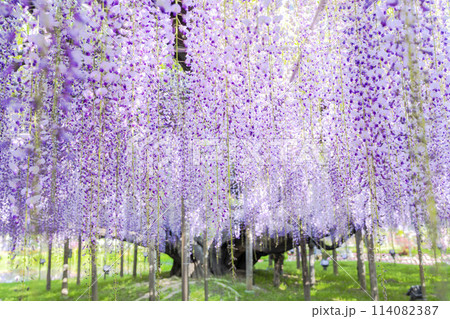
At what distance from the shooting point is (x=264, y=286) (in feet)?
9.90

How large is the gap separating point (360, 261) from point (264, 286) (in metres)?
0.92

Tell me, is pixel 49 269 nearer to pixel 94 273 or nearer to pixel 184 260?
pixel 94 273

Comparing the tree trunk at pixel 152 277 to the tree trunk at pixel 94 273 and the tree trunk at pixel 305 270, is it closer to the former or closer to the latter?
the tree trunk at pixel 94 273

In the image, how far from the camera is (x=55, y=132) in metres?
2.00

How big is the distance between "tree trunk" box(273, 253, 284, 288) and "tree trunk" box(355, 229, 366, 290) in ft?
2.55

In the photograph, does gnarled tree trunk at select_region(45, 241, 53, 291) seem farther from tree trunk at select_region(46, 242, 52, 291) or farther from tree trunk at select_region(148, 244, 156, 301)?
tree trunk at select_region(148, 244, 156, 301)

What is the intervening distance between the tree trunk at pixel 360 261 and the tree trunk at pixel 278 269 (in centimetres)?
78

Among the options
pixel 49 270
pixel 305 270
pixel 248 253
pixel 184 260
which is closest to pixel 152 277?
pixel 184 260

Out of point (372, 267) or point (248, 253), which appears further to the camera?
point (248, 253)

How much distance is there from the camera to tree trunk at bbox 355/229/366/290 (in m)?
2.62

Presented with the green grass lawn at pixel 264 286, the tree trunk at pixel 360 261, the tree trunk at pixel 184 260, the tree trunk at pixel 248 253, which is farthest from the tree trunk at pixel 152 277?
the tree trunk at pixel 360 261
